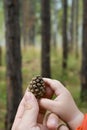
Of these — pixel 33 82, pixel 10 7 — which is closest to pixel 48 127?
pixel 33 82

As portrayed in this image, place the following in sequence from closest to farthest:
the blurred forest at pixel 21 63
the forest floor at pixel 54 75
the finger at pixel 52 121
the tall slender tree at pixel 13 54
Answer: the finger at pixel 52 121, the tall slender tree at pixel 13 54, the blurred forest at pixel 21 63, the forest floor at pixel 54 75

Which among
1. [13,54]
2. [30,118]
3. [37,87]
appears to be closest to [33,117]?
[30,118]

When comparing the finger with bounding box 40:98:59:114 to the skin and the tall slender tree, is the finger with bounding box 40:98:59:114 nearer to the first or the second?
the skin

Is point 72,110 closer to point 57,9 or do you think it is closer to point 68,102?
point 68,102

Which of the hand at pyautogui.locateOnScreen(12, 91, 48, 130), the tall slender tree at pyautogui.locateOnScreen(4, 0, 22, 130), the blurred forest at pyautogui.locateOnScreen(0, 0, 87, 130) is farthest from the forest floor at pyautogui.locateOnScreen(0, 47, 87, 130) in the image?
the hand at pyautogui.locateOnScreen(12, 91, 48, 130)

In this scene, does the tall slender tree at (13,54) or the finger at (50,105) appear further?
the tall slender tree at (13,54)

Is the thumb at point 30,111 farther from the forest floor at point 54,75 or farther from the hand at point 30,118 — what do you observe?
the forest floor at point 54,75

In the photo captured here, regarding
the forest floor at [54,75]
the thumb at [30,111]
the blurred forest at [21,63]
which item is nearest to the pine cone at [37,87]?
the thumb at [30,111]
